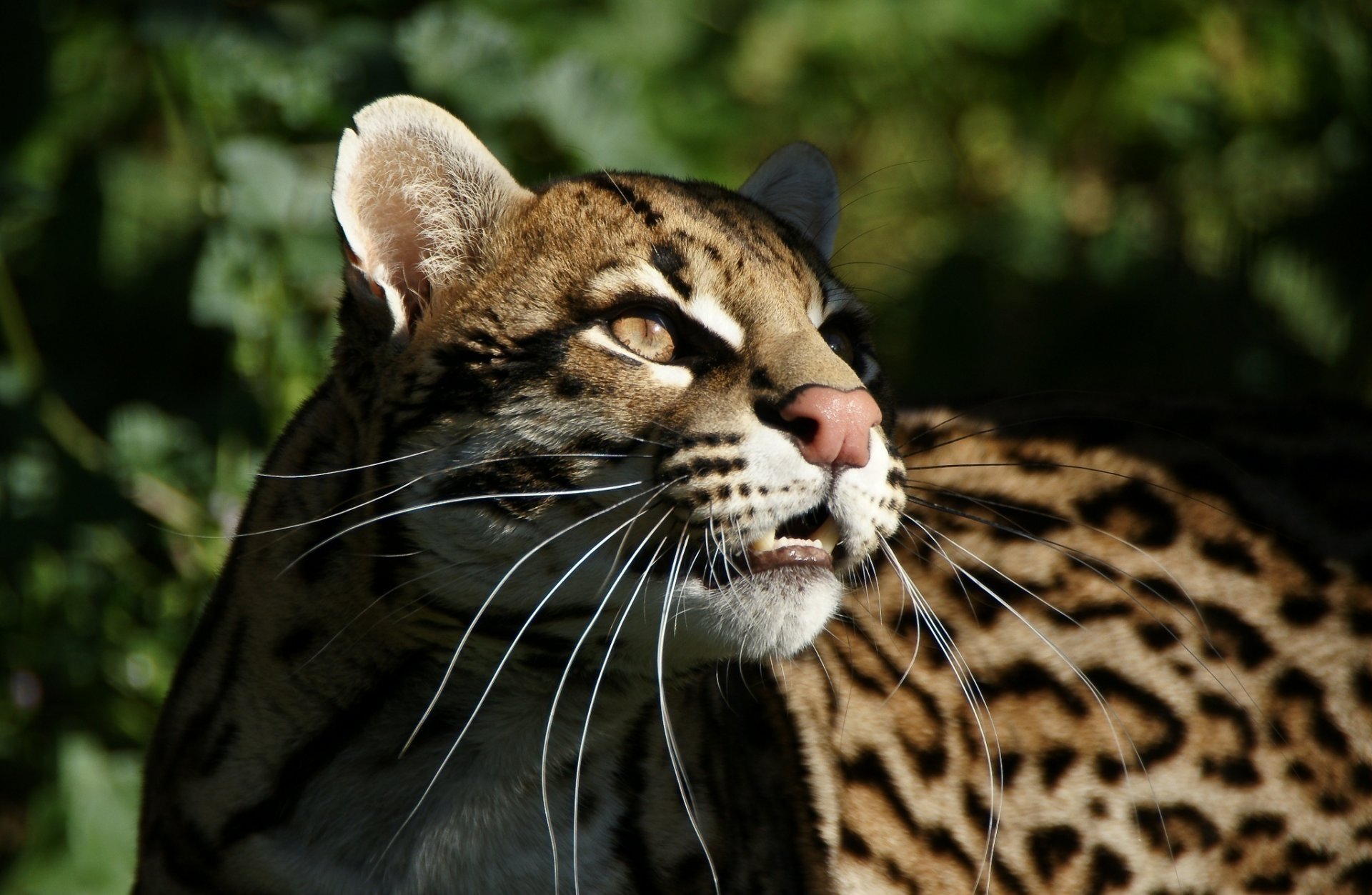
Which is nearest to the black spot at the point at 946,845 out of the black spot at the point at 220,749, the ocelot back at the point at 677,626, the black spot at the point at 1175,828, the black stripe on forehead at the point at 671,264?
the ocelot back at the point at 677,626

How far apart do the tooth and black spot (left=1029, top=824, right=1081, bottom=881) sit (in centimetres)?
106

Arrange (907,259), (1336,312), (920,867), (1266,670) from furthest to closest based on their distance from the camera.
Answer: (907,259)
(1336,312)
(1266,670)
(920,867)

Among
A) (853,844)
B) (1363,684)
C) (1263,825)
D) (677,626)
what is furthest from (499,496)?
(1363,684)

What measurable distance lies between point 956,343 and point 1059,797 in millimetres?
2787

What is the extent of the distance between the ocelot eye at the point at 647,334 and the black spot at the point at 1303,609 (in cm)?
162

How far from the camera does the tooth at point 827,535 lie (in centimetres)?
241

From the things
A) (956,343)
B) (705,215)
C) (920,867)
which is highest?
(956,343)

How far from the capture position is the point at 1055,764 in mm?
3143

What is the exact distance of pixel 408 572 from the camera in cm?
242

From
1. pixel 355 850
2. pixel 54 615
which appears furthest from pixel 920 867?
pixel 54 615

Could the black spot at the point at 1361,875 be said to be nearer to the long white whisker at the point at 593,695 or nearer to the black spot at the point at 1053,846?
the black spot at the point at 1053,846

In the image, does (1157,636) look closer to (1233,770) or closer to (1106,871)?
(1233,770)

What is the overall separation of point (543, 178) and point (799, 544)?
7.94ft

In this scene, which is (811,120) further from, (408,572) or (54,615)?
(408,572)
